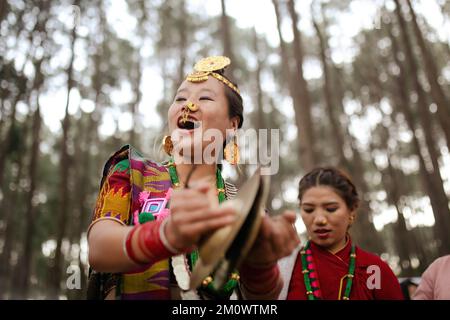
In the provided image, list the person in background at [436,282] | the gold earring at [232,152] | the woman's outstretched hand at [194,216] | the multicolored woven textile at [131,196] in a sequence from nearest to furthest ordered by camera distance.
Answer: the woman's outstretched hand at [194,216] < the multicolored woven textile at [131,196] < the gold earring at [232,152] < the person in background at [436,282]

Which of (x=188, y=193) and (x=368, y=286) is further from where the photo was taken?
(x=368, y=286)

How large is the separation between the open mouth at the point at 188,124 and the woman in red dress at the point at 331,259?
3.38 feet

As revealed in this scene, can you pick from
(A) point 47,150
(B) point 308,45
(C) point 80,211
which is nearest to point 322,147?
(B) point 308,45

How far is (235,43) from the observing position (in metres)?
20.7

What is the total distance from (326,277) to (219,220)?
56.2 inches

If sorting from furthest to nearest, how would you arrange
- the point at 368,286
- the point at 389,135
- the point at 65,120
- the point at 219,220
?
the point at 389,135 < the point at 65,120 < the point at 368,286 < the point at 219,220

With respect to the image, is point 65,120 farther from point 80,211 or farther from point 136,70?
point 136,70

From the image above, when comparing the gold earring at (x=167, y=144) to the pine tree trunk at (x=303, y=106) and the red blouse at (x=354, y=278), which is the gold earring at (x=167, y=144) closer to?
the red blouse at (x=354, y=278)

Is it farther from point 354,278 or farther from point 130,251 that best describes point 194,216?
point 354,278

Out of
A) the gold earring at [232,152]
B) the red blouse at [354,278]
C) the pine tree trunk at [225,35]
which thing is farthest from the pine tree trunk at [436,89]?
the gold earring at [232,152]

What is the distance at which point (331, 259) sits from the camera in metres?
2.21

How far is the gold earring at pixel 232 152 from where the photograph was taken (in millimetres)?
1821

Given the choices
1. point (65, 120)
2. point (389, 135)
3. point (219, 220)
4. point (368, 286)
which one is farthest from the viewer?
point (389, 135)

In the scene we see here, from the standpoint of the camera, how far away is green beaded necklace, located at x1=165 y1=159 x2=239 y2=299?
4.32 feet
